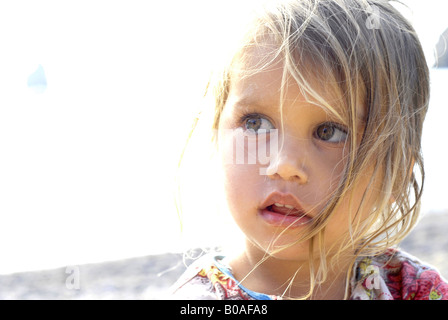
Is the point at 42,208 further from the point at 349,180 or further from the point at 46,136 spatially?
the point at 349,180

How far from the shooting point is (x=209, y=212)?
1.23m

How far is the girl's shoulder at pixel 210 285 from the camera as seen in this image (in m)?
1.00

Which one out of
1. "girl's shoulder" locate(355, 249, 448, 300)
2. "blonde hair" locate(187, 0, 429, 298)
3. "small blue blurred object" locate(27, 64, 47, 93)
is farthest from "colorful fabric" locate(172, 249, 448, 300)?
"small blue blurred object" locate(27, 64, 47, 93)

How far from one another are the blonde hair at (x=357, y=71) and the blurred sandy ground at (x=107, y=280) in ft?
3.79

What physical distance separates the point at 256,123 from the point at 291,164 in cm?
10

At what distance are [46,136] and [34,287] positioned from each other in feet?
2.43

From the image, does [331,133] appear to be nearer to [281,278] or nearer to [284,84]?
[284,84]

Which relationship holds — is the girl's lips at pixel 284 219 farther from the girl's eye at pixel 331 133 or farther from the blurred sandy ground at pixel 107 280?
the blurred sandy ground at pixel 107 280

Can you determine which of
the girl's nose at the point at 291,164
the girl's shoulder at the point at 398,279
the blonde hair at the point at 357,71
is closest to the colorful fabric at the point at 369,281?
the girl's shoulder at the point at 398,279

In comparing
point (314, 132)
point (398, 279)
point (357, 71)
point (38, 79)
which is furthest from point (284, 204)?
point (38, 79)

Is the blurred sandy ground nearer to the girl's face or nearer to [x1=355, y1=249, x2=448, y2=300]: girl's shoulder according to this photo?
[x1=355, y1=249, x2=448, y2=300]: girl's shoulder

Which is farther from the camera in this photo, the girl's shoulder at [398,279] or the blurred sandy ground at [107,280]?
the blurred sandy ground at [107,280]

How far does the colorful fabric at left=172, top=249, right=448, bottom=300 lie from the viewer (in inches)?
39.9
